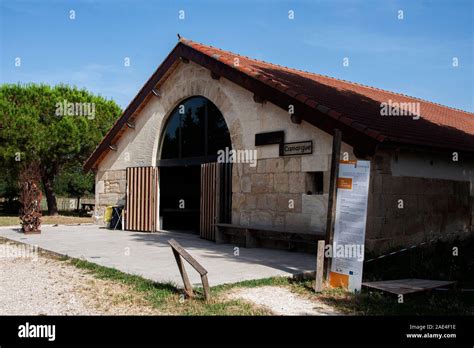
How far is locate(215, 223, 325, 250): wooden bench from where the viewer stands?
29.8ft

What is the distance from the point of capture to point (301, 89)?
10.3m

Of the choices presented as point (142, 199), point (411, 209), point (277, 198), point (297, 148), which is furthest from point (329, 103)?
point (142, 199)

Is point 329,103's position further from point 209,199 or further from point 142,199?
point 142,199

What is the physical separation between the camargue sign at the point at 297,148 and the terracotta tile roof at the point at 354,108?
0.89m

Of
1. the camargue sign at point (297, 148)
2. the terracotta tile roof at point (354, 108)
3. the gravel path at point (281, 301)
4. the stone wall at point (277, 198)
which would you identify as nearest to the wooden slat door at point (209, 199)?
the stone wall at point (277, 198)

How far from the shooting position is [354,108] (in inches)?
395

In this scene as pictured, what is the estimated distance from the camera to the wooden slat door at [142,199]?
45.6 ft

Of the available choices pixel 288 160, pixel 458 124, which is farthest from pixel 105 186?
pixel 458 124

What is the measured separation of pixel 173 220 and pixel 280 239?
5.85 metres

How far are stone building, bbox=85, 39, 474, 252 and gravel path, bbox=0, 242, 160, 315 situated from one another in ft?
14.9

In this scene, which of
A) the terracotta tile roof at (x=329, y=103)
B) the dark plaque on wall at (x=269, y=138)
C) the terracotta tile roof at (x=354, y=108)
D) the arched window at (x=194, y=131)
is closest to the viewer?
the terracotta tile roof at (x=329, y=103)

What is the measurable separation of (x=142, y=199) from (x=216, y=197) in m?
3.63

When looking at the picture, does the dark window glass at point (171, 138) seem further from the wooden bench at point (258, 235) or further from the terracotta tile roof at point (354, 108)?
the wooden bench at point (258, 235)

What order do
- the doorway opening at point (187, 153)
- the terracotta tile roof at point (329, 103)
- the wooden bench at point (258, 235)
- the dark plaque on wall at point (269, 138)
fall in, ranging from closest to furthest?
1. the terracotta tile roof at point (329, 103)
2. the wooden bench at point (258, 235)
3. the dark plaque on wall at point (269, 138)
4. the doorway opening at point (187, 153)
